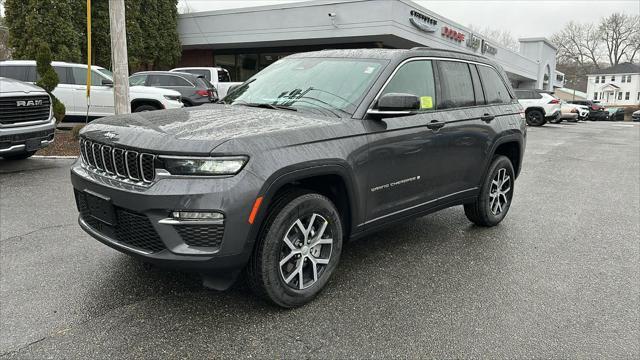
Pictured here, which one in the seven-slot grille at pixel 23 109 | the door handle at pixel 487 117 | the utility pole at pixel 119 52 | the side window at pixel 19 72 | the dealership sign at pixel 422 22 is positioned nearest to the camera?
the door handle at pixel 487 117

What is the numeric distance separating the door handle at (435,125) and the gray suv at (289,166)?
0.02 metres

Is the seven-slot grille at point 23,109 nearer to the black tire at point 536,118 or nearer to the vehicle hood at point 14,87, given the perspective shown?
the vehicle hood at point 14,87

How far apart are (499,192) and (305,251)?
2941mm

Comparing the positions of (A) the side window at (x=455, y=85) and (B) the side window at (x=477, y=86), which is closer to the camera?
(A) the side window at (x=455, y=85)

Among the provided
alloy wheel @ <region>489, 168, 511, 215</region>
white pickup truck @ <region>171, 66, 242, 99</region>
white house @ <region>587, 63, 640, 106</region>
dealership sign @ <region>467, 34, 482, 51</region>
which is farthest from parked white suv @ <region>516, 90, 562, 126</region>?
white house @ <region>587, 63, 640, 106</region>

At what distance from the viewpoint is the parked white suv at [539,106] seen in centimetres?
2297

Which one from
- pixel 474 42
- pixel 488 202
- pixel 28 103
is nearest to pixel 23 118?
pixel 28 103

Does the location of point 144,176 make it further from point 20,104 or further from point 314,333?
point 20,104

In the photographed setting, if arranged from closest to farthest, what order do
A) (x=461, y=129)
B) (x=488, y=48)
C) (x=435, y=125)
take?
(x=435, y=125), (x=461, y=129), (x=488, y=48)

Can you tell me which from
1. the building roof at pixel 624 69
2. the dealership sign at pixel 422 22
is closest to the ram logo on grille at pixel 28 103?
the dealership sign at pixel 422 22

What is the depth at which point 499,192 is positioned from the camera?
5258 mm

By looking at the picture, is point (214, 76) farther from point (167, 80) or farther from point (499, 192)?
point (499, 192)

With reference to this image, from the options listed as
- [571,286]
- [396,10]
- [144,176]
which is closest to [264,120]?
[144,176]

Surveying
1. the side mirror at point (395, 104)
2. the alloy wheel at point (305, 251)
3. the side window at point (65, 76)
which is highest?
the side window at point (65, 76)
